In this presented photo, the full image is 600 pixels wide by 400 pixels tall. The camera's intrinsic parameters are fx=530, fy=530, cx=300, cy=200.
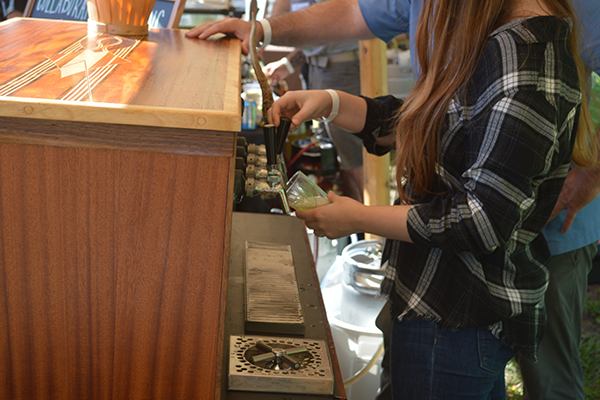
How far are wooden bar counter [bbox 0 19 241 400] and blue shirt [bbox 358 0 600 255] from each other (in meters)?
0.72

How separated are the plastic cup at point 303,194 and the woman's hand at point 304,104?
0.48ft

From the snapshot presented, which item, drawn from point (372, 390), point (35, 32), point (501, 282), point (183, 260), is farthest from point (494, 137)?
point (372, 390)

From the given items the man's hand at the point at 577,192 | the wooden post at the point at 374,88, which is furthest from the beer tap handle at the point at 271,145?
the wooden post at the point at 374,88

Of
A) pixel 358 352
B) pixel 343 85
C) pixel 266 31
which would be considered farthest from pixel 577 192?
pixel 343 85

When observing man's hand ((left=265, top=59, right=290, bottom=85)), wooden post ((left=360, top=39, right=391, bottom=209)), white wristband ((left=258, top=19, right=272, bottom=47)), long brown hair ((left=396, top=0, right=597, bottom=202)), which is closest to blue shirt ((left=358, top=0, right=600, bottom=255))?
long brown hair ((left=396, top=0, right=597, bottom=202))

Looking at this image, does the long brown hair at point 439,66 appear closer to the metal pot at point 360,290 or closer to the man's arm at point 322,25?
the man's arm at point 322,25

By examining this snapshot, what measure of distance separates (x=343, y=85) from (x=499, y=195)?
2.46 metres

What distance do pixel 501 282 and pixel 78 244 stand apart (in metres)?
0.76

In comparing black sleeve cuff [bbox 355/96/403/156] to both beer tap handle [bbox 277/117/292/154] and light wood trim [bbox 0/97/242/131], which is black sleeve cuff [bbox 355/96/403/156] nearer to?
beer tap handle [bbox 277/117/292/154]

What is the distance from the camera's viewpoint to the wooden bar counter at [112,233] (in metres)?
0.70

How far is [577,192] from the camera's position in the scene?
1.37 meters

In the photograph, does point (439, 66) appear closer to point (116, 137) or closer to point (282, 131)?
point (282, 131)

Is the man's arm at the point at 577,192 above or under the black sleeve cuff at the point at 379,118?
under

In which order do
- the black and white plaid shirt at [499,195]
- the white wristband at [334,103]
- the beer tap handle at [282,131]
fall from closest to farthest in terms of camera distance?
the black and white plaid shirt at [499,195] → the beer tap handle at [282,131] → the white wristband at [334,103]
